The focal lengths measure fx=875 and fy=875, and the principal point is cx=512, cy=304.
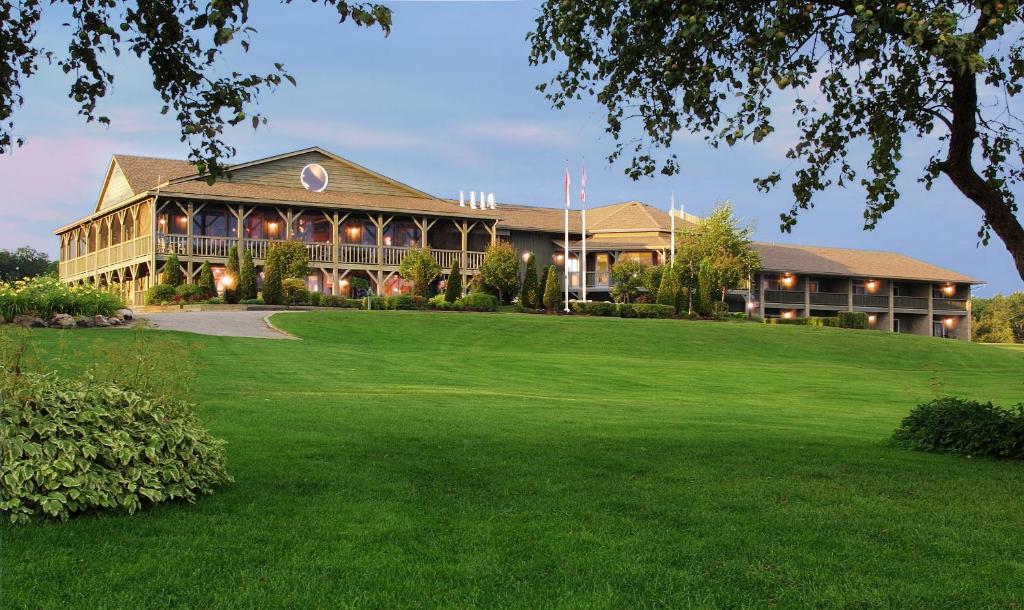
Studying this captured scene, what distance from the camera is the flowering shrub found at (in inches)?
982

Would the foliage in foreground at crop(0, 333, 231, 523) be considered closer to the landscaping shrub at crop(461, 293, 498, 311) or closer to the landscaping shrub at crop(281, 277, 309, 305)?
the landscaping shrub at crop(281, 277, 309, 305)

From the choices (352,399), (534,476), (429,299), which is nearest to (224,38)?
(534,476)

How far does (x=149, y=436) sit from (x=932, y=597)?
532 cm

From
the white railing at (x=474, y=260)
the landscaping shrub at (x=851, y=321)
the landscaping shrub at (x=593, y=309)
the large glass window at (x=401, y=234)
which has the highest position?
the large glass window at (x=401, y=234)

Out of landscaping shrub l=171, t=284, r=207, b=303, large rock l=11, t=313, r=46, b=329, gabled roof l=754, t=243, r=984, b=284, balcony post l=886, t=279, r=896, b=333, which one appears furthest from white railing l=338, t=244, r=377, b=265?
balcony post l=886, t=279, r=896, b=333

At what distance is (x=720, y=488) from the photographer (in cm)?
757

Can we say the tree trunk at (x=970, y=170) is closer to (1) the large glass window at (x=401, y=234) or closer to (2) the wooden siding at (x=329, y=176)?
(2) the wooden siding at (x=329, y=176)

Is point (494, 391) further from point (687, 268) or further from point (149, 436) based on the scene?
point (687, 268)

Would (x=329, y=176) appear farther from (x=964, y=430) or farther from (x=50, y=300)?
(x=964, y=430)

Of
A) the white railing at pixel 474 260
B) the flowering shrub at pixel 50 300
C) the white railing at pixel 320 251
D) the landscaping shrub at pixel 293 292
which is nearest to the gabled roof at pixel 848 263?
the white railing at pixel 474 260

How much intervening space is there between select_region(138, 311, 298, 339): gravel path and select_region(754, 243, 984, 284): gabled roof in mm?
38440

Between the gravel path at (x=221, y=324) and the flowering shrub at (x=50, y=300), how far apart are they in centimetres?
134

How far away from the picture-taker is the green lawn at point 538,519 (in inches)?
198

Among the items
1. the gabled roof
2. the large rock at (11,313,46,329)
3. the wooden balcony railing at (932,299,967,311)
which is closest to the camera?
the large rock at (11,313,46,329)
